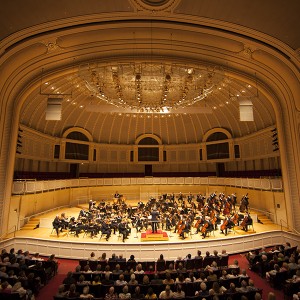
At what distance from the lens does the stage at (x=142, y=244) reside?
9805mm

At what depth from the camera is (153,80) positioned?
10.5 m

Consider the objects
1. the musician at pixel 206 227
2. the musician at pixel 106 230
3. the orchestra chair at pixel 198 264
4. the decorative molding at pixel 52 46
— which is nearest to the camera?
the orchestra chair at pixel 198 264

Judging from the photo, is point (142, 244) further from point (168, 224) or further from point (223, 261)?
point (223, 261)

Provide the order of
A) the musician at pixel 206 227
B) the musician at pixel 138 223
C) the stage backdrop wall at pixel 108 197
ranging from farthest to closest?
the stage backdrop wall at pixel 108 197, the musician at pixel 138 223, the musician at pixel 206 227

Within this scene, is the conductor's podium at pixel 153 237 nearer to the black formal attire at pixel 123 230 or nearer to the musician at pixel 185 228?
the musician at pixel 185 228

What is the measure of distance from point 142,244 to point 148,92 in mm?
7426

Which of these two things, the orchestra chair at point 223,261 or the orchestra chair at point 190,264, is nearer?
the orchestra chair at point 190,264

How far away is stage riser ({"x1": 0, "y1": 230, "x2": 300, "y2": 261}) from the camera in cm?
980

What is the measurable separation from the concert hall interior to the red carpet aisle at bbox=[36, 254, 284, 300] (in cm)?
50

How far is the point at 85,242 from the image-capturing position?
10.1m

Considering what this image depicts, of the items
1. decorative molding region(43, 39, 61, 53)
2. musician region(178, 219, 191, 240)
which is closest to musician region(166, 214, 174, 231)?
musician region(178, 219, 191, 240)

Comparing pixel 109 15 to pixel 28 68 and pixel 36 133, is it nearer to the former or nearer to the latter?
pixel 28 68

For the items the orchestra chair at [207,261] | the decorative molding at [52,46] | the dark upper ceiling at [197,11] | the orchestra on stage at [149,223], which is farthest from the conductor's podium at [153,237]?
the decorative molding at [52,46]

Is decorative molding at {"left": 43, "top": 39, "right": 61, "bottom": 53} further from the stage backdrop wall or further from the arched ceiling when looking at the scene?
the stage backdrop wall
